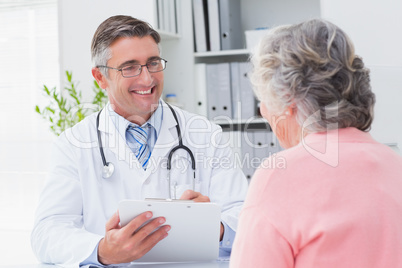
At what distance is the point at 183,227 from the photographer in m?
1.21

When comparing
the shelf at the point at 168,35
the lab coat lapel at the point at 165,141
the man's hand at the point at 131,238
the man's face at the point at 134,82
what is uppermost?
the shelf at the point at 168,35

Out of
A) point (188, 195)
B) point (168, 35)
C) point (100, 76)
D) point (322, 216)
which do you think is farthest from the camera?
point (168, 35)

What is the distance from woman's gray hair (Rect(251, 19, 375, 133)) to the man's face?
34.8 inches

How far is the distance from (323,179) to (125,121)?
41.3 inches

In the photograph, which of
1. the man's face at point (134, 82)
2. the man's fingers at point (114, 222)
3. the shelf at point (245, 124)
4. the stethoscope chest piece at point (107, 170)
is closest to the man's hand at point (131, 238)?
the man's fingers at point (114, 222)

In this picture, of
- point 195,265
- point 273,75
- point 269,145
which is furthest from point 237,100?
point 273,75

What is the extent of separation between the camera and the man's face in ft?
5.71

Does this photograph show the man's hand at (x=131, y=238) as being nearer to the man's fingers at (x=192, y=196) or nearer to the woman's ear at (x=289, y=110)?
the man's fingers at (x=192, y=196)

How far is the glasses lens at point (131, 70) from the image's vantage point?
5.74 feet

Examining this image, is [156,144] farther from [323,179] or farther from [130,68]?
[323,179]

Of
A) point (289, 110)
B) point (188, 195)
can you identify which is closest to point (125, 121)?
point (188, 195)

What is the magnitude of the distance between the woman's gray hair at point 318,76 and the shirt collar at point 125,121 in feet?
2.92

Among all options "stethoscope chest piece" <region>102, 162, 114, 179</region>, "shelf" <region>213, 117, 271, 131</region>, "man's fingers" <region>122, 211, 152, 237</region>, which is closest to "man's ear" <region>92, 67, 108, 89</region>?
"stethoscope chest piece" <region>102, 162, 114, 179</region>

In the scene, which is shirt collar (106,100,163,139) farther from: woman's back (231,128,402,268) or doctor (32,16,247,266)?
woman's back (231,128,402,268)
